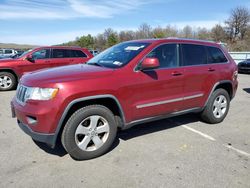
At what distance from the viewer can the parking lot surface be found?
3.01 metres

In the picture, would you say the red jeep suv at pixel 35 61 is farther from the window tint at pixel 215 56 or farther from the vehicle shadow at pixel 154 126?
the window tint at pixel 215 56

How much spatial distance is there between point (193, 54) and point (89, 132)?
263cm

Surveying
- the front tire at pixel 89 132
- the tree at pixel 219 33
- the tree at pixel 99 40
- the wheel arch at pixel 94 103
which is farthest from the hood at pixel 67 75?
the tree at pixel 99 40

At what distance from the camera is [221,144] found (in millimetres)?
4152

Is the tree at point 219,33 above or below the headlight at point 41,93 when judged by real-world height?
above

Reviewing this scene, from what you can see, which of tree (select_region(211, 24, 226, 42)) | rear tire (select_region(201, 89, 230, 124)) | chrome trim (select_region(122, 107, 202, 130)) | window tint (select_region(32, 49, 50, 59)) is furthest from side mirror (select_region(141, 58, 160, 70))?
tree (select_region(211, 24, 226, 42))

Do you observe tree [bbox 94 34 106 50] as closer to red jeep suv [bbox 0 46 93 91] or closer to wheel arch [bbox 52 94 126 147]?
red jeep suv [bbox 0 46 93 91]

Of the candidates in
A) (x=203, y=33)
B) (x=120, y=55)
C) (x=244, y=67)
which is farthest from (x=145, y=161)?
(x=203, y=33)

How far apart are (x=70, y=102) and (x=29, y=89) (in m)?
0.64

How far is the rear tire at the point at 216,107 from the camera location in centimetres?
503

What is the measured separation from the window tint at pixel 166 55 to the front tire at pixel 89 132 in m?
1.35

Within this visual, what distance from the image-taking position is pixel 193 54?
4715 millimetres

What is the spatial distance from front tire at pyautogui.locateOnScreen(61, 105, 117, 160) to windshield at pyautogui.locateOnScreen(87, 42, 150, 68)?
0.85 metres

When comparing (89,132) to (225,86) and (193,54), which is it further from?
(225,86)
